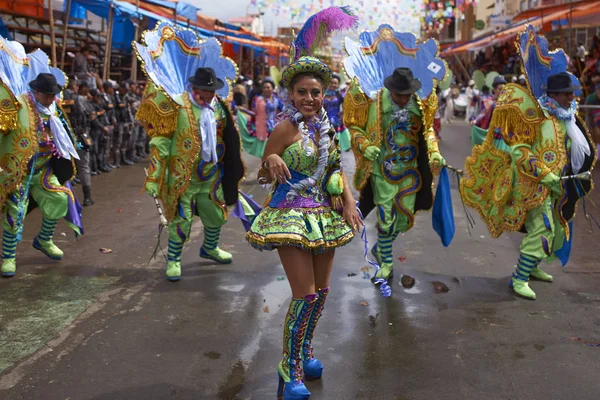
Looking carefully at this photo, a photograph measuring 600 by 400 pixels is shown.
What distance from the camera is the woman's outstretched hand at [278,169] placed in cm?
352

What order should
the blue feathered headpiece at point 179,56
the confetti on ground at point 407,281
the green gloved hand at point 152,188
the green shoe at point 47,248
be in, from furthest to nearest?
1. the green shoe at point 47,248
2. the blue feathered headpiece at point 179,56
3. the confetti on ground at point 407,281
4. the green gloved hand at point 152,188

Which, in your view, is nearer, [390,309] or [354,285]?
[390,309]

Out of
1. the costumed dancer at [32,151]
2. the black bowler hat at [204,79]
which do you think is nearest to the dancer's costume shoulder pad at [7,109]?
the costumed dancer at [32,151]

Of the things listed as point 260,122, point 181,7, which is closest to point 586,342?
point 260,122

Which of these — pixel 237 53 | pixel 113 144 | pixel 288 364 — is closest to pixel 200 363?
pixel 288 364

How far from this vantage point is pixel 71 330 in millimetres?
4742

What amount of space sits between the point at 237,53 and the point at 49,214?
84.6 ft

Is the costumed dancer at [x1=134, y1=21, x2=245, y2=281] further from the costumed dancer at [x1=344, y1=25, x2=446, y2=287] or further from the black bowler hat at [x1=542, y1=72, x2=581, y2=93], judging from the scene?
the black bowler hat at [x1=542, y1=72, x2=581, y2=93]

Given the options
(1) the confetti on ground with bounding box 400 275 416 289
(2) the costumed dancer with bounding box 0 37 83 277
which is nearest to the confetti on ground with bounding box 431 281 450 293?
(1) the confetti on ground with bounding box 400 275 416 289

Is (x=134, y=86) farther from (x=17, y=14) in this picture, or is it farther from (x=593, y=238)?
(x=593, y=238)

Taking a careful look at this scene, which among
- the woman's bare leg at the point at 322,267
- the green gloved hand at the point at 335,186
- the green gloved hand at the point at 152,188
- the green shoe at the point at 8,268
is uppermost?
the green gloved hand at the point at 335,186

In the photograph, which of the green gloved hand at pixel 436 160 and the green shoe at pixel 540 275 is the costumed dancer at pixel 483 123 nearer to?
the green gloved hand at pixel 436 160

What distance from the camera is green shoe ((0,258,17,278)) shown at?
6023 mm

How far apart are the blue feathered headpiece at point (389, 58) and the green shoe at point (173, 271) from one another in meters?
2.36
